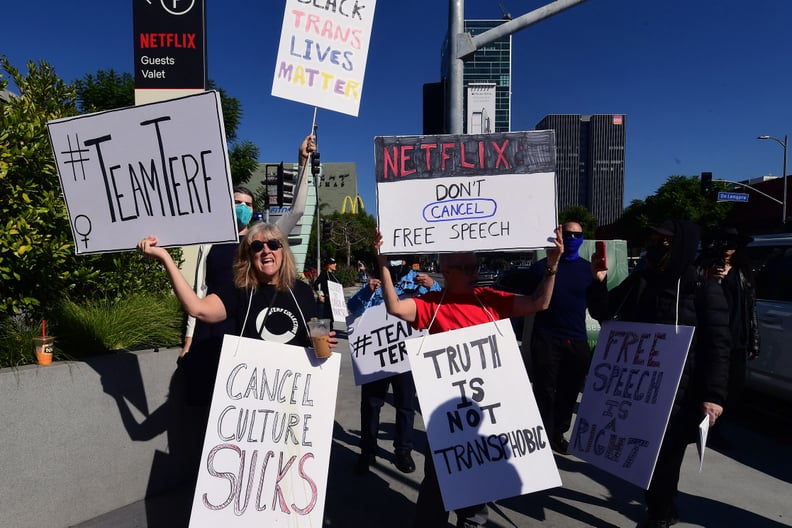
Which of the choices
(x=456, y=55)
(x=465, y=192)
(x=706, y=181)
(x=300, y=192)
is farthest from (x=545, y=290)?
(x=706, y=181)

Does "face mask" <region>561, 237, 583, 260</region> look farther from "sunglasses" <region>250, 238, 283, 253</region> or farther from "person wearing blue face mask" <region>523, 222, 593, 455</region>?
"sunglasses" <region>250, 238, 283, 253</region>

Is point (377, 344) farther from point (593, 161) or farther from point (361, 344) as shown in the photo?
point (593, 161)

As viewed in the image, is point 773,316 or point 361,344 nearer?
point 361,344

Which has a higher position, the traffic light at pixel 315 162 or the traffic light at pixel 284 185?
the traffic light at pixel 315 162

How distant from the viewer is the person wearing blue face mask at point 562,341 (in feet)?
13.9

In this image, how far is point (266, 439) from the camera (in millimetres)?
2484

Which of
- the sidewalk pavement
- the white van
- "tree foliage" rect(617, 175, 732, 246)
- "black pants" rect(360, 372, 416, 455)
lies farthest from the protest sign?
"tree foliage" rect(617, 175, 732, 246)

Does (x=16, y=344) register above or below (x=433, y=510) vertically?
above

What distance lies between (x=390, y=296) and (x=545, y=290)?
860mm

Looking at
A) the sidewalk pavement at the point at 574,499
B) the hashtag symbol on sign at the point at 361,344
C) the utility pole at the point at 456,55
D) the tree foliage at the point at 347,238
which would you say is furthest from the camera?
the tree foliage at the point at 347,238

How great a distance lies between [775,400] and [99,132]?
23.9 ft

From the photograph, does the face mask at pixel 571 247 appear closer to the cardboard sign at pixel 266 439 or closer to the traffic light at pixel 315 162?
the cardboard sign at pixel 266 439

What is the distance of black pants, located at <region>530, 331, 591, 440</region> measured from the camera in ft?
13.9

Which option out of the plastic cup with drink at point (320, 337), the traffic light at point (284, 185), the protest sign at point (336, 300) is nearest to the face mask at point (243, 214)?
the plastic cup with drink at point (320, 337)
